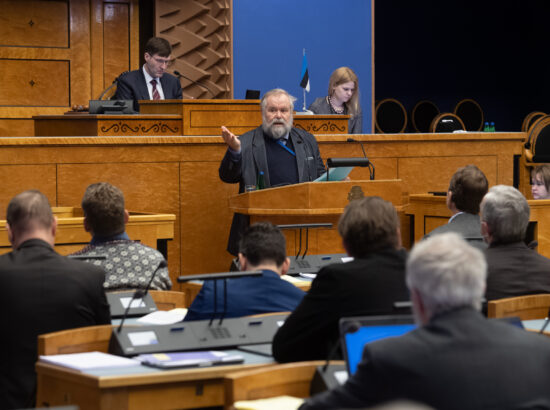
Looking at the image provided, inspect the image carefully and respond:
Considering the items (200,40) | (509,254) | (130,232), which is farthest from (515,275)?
(200,40)

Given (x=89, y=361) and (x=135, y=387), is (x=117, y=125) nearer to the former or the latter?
(x=89, y=361)

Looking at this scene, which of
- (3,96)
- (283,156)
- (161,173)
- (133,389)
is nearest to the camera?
(133,389)

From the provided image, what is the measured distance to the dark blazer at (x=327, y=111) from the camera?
6863 millimetres

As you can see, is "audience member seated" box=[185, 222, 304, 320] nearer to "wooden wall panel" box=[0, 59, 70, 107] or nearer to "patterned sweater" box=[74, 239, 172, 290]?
"patterned sweater" box=[74, 239, 172, 290]

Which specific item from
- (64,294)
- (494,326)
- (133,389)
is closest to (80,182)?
(64,294)

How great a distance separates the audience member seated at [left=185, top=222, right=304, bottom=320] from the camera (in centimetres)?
295

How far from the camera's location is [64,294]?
9.37ft

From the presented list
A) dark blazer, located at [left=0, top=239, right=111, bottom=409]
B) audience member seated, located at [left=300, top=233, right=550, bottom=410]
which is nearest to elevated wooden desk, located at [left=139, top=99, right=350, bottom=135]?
dark blazer, located at [left=0, top=239, right=111, bottom=409]

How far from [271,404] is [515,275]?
1567 millimetres

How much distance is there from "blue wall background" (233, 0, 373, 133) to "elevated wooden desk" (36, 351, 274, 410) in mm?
7445

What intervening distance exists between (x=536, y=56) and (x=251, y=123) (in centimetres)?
984

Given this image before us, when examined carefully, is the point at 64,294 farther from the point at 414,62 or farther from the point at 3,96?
the point at 414,62

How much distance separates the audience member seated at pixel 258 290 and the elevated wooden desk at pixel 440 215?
2.99 meters

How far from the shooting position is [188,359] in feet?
7.82
